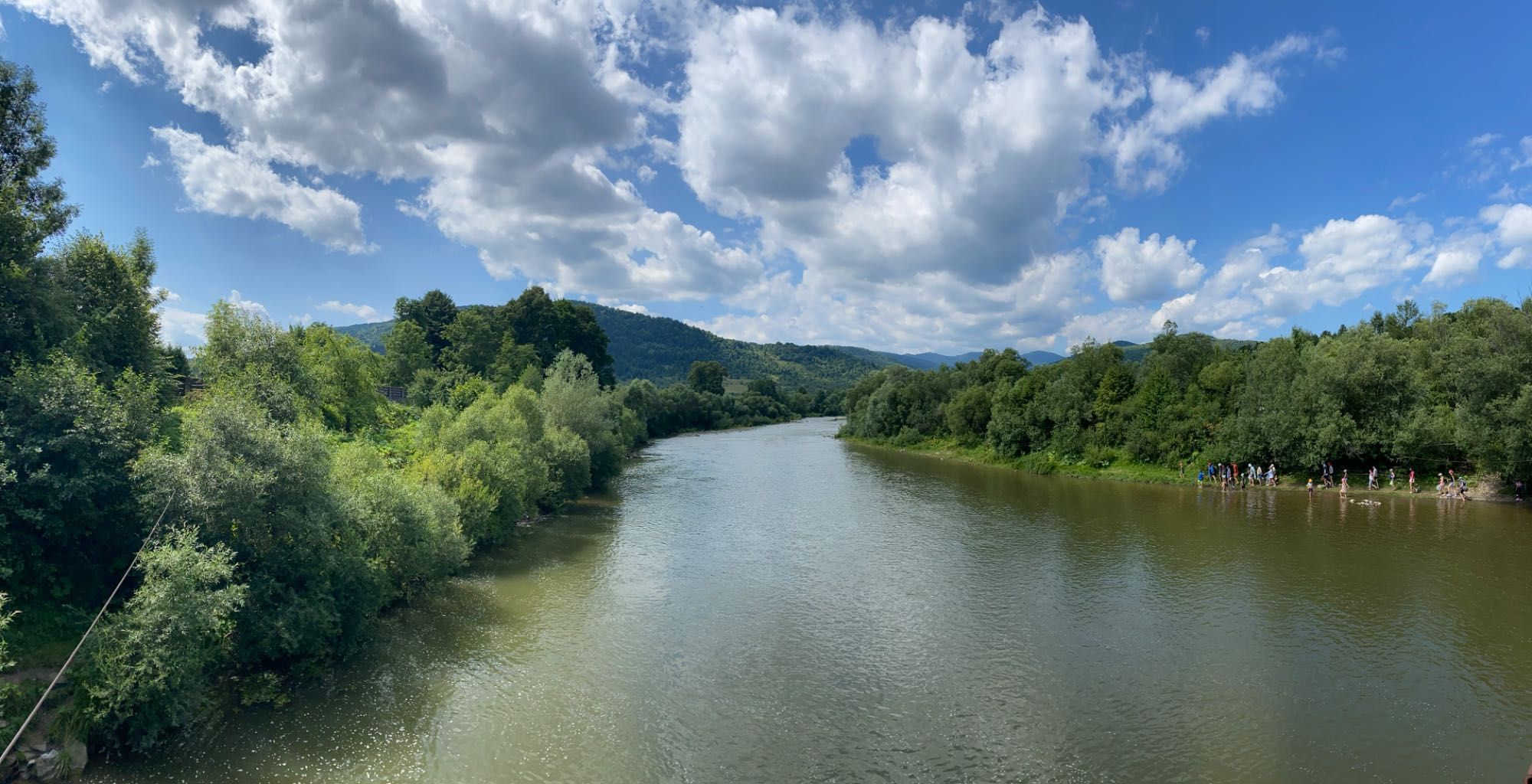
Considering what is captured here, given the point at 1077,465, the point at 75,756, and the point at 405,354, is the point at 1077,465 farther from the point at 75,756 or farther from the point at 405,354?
the point at 405,354

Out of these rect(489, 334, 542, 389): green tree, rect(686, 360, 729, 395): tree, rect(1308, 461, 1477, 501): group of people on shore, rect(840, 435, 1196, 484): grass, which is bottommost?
rect(840, 435, 1196, 484): grass

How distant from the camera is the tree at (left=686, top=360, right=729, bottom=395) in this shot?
120500mm

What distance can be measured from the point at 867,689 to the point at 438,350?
6609 centimetres

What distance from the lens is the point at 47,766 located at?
1144 centimetres

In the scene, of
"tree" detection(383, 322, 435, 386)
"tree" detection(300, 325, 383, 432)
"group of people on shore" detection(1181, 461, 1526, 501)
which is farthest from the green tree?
"group of people on shore" detection(1181, 461, 1526, 501)

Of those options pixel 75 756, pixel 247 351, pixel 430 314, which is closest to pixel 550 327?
pixel 430 314

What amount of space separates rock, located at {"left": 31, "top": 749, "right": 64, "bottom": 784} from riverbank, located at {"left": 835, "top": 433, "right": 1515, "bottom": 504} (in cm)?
5323

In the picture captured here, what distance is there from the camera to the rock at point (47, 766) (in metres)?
11.3

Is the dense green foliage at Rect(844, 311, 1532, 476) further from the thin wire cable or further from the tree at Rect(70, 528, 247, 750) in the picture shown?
the thin wire cable

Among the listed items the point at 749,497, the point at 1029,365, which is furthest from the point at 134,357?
the point at 1029,365

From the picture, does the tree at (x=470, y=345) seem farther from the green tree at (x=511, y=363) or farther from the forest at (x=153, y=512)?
the forest at (x=153, y=512)

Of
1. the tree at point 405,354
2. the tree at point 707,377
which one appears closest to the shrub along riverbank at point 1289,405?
the tree at point 405,354

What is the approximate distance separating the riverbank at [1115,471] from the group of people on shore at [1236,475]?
0.46 meters

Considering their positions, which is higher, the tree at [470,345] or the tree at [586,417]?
the tree at [470,345]
